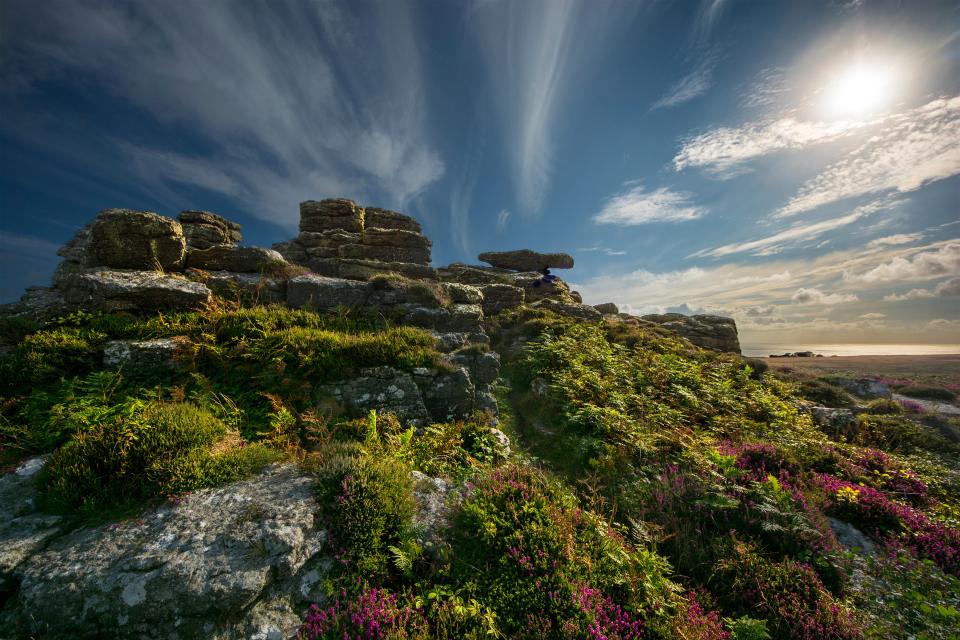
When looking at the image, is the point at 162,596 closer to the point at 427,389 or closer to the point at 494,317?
the point at 427,389

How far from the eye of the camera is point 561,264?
41438mm

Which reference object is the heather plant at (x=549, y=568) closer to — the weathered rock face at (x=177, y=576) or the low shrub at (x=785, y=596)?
the low shrub at (x=785, y=596)

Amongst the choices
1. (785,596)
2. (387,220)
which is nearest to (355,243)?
(387,220)

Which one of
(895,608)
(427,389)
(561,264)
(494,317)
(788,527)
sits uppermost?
(561,264)

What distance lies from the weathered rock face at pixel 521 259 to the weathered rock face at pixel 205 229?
26.8 metres

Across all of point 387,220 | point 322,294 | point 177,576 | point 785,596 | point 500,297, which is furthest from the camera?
point 387,220

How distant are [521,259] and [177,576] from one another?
38.8 meters

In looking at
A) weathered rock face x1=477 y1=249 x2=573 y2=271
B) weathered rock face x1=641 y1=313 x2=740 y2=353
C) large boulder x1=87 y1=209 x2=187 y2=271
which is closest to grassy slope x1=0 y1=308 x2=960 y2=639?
large boulder x1=87 y1=209 x2=187 y2=271

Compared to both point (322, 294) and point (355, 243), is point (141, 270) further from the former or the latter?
point (355, 243)

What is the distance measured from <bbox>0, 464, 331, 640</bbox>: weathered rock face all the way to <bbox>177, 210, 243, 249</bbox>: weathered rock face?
20257 mm

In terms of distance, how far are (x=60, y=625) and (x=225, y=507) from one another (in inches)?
63.7

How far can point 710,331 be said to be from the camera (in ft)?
93.6

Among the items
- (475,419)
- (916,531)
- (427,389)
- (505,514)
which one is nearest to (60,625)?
(505,514)

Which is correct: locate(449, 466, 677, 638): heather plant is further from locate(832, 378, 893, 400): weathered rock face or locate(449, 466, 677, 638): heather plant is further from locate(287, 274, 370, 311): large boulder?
locate(832, 378, 893, 400): weathered rock face
